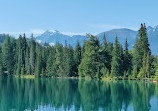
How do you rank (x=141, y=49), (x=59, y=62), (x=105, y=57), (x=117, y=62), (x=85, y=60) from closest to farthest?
(x=117, y=62) < (x=141, y=49) < (x=85, y=60) < (x=105, y=57) < (x=59, y=62)

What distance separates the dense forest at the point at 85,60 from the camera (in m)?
100

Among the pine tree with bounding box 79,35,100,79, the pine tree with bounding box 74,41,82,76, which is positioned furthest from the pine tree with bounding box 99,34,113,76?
the pine tree with bounding box 74,41,82,76

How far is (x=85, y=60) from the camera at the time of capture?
357 feet

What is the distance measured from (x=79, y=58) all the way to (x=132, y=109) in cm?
8687

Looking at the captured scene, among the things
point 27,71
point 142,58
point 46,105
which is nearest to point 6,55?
point 27,71

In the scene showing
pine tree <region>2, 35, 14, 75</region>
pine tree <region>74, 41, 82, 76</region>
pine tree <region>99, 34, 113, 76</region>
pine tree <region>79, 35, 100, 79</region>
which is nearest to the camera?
pine tree <region>79, 35, 100, 79</region>

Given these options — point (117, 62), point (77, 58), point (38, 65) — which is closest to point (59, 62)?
point (77, 58)

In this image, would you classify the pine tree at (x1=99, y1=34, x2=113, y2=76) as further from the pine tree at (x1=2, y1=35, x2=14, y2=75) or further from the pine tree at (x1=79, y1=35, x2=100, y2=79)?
the pine tree at (x1=2, y1=35, x2=14, y2=75)

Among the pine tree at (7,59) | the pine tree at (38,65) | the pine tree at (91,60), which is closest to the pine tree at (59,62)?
the pine tree at (38,65)

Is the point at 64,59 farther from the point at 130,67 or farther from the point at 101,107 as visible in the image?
the point at 101,107

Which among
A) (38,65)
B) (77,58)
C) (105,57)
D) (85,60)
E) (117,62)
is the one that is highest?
(77,58)

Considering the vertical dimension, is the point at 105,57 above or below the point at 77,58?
below

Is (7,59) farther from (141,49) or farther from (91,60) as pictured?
(141,49)

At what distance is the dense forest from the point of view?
100 m
